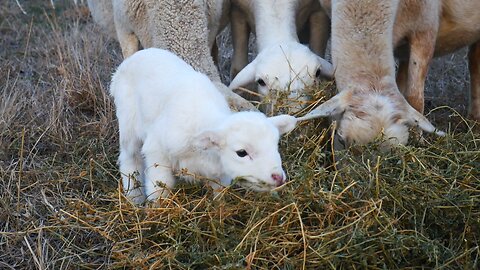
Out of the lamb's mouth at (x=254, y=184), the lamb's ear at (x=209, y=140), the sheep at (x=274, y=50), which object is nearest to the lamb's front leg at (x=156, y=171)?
the lamb's ear at (x=209, y=140)

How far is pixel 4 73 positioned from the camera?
7473 mm

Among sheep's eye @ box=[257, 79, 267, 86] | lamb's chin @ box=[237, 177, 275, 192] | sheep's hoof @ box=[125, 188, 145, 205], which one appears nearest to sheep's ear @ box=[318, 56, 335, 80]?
sheep's eye @ box=[257, 79, 267, 86]

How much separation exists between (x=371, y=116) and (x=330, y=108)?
0.76 ft

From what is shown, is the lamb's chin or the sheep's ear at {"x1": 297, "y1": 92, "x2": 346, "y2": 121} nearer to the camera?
the lamb's chin

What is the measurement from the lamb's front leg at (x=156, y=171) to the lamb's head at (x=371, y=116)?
799 mm

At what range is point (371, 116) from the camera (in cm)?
501

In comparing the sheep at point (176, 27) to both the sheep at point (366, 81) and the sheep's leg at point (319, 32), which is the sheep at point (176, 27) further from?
the sheep's leg at point (319, 32)

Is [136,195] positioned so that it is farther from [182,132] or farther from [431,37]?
[431,37]

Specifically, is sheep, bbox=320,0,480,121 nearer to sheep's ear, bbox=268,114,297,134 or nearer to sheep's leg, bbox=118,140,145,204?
sheep's ear, bbox=268,114,297,134

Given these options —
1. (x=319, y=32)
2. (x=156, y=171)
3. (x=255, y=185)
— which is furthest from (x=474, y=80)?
(x=255, y=185)

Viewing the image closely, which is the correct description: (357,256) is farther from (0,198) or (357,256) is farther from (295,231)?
(0,198)

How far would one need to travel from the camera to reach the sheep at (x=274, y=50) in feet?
18.4

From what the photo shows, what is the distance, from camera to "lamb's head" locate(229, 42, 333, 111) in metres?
5.53

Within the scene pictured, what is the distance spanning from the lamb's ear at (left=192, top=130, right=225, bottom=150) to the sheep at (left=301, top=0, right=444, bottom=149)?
2.83ft
